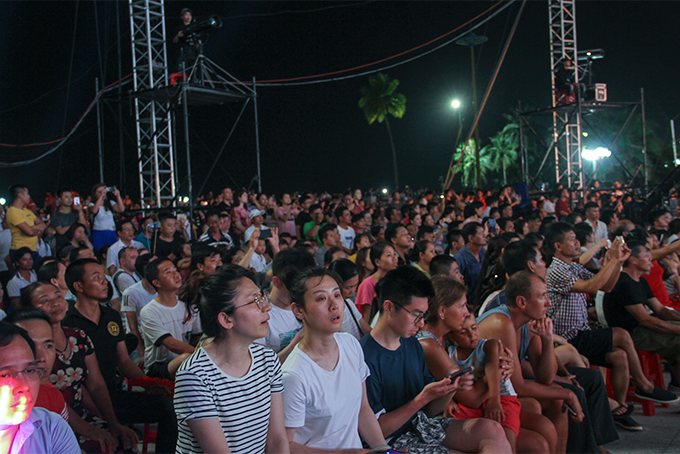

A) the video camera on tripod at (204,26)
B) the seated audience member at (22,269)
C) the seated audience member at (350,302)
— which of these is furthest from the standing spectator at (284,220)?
the seated audience member at (350,302)

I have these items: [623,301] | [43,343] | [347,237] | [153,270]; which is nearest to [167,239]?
[347,237]

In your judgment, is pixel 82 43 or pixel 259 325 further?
pixel 82 43

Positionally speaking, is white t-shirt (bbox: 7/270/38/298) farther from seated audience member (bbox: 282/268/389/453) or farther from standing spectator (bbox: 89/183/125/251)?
seated audience member (bbox: 282/268/389/453)

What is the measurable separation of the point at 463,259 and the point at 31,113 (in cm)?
1142

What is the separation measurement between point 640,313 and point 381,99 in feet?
82.5

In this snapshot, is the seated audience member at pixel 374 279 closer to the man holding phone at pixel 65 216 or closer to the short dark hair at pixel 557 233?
the short dark hair at pixel 557 233

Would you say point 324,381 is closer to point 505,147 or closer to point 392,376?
point 392,376

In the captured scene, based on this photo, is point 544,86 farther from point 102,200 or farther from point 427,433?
point 427,433

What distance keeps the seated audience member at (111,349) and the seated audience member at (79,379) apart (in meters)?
0.17

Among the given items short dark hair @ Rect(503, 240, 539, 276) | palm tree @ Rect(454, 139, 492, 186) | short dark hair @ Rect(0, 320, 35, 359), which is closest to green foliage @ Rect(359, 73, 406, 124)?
palm tree @ Rect(454, 139, 492, 186)

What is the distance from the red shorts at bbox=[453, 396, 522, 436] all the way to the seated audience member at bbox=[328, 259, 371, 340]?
2.84 ft

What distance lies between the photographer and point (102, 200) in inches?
271

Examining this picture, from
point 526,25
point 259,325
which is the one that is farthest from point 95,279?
point 526,25

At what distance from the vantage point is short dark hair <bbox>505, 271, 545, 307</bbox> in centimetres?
318
